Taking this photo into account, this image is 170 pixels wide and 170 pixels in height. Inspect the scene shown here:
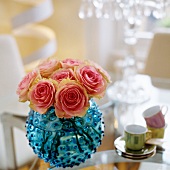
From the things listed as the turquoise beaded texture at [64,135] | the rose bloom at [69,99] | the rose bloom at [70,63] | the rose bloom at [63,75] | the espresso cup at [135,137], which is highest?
the rose bloom at [70,63]

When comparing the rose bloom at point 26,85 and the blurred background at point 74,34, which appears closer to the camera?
the rose bloom at point 26,85

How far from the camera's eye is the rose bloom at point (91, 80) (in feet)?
3.86

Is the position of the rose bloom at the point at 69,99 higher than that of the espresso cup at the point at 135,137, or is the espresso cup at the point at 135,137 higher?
the rose bloom at the point at 69,99

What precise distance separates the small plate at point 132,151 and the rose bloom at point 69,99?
0.29 metres

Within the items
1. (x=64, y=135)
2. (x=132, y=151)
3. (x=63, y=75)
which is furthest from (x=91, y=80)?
(x=132, y=151)

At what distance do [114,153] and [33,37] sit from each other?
6.63 feet

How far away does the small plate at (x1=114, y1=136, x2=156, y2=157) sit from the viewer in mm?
1349

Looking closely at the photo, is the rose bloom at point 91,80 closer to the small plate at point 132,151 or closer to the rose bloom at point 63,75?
the rose bloom at point 63,75

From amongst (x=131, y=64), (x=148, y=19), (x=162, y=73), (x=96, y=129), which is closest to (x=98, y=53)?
(x=148, y=19)

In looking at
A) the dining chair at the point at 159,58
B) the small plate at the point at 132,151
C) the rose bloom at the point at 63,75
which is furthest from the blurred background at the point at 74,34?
the rose bloom at the point at 63,75

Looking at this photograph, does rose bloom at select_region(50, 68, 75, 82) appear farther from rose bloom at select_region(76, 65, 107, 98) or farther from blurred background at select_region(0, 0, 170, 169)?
blurred background at select_region(0, 0, 170, 169)

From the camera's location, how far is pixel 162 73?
234 cm

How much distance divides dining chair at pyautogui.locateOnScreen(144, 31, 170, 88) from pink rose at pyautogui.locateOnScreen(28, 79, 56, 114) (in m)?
1.19

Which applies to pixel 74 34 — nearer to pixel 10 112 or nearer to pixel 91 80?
pixel 10 112
